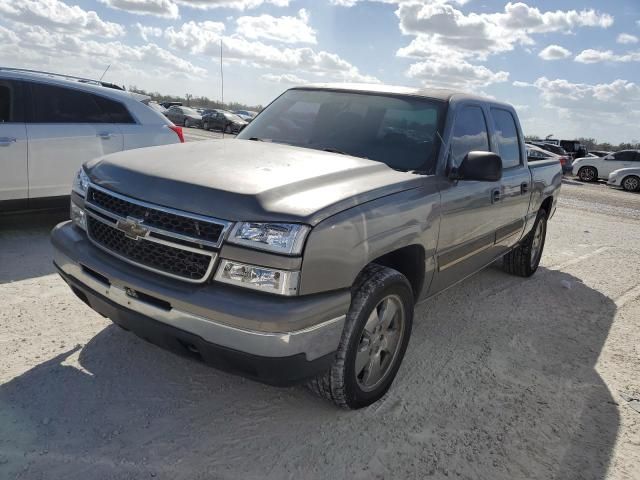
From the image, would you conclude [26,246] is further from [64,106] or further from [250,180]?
[250,180]

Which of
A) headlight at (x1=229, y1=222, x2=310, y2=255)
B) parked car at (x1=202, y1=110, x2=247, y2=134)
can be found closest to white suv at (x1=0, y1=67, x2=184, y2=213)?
headlight at (x1=229, y1=222, x2=310, y2=255)

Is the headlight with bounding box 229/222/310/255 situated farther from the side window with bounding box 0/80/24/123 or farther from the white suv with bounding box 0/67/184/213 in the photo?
the side window with bounding box 0/80/24/123

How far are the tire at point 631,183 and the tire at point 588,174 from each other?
2.27m

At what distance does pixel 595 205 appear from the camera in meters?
14.2

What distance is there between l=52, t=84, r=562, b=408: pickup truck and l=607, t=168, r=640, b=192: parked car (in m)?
19.4

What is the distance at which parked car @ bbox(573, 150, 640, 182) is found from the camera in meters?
21.5

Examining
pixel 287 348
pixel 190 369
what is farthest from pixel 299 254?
pixel 190 369

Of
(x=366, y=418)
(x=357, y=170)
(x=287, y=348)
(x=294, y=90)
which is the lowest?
(x=366, y=418)

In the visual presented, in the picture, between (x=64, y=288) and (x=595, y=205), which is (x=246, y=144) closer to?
(x=64, y=288)

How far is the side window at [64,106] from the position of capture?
18.0 ft

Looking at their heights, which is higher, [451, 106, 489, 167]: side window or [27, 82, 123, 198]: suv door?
[451, 106, 489, 167]: side window

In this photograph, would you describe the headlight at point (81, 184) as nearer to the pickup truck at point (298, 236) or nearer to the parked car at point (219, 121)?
the pickup truck at point (298, 236)

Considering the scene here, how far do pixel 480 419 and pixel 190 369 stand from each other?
175 centimetres

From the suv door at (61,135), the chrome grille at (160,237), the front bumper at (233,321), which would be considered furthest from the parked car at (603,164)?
the chrome grille at (160,237)
